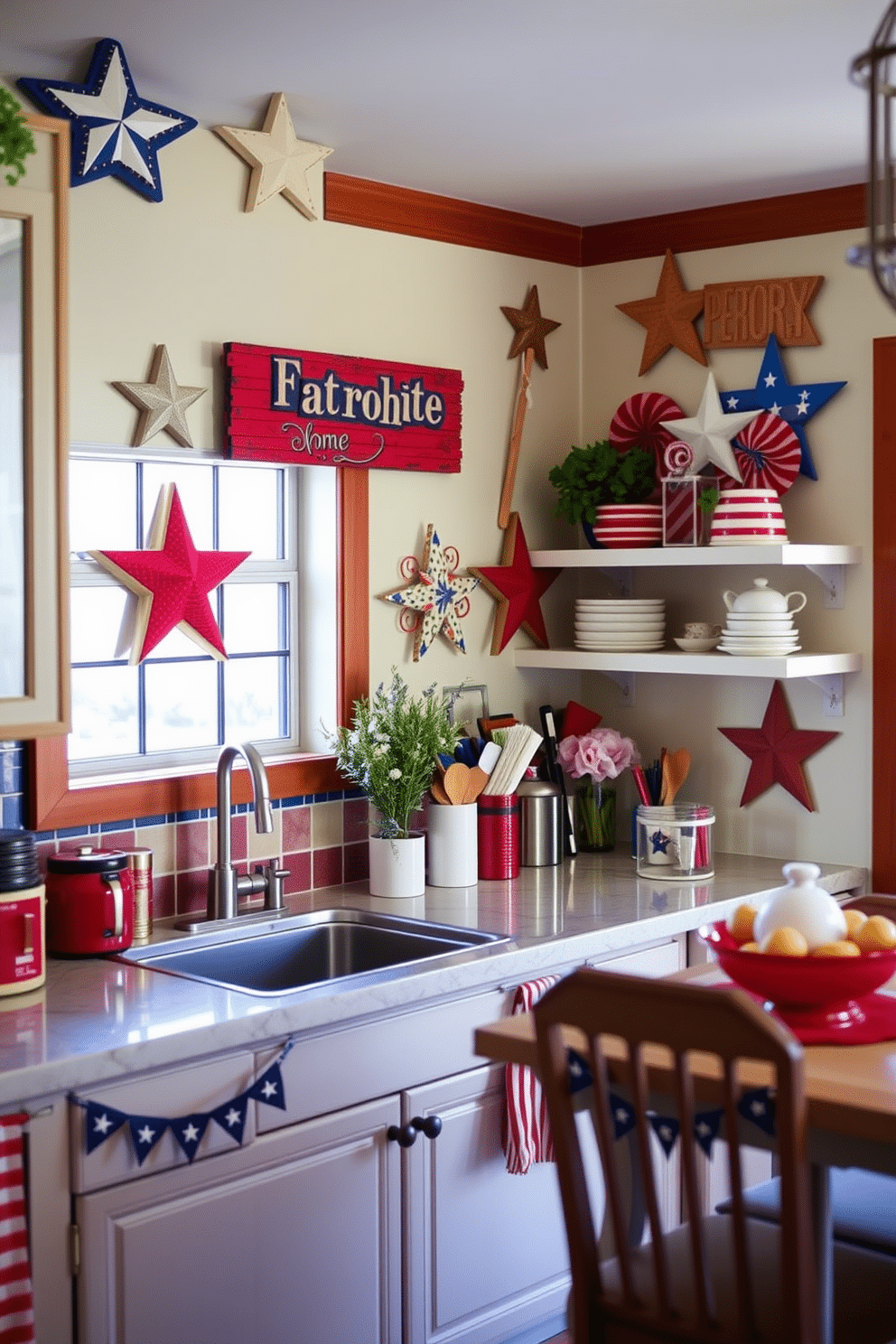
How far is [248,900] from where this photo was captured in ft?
10.7

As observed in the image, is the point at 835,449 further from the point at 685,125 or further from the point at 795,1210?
the point at 795,1210

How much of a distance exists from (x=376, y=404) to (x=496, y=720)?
0.83 meters

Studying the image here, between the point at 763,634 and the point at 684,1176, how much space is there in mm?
1886

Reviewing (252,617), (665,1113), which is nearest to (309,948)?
(252,617)

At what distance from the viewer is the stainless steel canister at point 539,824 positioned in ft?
11.9

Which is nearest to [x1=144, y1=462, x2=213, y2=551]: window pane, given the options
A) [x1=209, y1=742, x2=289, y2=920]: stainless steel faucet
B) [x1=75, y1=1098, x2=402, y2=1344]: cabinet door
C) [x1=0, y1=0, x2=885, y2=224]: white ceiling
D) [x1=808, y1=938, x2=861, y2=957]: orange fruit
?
[x1=209, y1=742, x2=289, y2=920]: stainless steel faucet

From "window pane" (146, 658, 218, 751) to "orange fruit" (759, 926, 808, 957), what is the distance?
1513 millimetres

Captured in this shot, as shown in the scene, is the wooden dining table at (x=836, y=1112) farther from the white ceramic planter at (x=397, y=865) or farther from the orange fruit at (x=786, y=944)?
the white ceramic planter at (x=397, y=865)

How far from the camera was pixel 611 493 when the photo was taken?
12.6ft

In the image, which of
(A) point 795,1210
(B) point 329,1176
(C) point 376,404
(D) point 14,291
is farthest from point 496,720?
(A) point 795,1210

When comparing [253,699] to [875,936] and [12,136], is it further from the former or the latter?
[875,936]

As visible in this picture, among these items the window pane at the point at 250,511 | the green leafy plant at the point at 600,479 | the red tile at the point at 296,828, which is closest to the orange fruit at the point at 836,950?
the red tile at the point at 296,828

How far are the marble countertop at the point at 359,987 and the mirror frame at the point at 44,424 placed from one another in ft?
1.51

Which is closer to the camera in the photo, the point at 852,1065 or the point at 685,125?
the point at 852,1065
